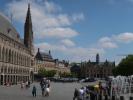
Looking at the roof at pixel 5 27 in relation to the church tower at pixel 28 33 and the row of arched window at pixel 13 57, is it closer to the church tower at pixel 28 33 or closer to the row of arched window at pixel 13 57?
the row of arched window at pixel 13 57

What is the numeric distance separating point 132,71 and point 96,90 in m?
116

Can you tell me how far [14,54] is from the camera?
11388 centimetres

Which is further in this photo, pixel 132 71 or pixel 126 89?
pixel 132 71

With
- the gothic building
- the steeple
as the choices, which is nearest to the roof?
the gothic building

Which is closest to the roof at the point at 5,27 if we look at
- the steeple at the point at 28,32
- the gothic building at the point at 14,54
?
the gothic building at the point at 14,54

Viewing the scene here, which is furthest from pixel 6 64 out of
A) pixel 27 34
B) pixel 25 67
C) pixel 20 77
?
pixel 27 34

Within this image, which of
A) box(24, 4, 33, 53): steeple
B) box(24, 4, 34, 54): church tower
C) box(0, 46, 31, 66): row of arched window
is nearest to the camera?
box(0, 46, 31, 66): row of arched window

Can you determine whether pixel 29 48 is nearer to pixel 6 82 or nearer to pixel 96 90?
pixel 6 82

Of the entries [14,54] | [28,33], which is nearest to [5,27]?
[14,54]

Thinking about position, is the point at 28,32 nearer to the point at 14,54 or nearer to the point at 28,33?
the point at 28,33

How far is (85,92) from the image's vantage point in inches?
1426

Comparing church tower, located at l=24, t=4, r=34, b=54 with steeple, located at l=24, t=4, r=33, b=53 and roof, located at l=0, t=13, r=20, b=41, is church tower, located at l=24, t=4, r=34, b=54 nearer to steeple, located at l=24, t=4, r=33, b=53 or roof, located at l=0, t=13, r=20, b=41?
steeple, located at l=24, t=4, r=33, b=53

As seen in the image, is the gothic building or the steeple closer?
the gothic building

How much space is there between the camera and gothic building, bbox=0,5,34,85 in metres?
101
